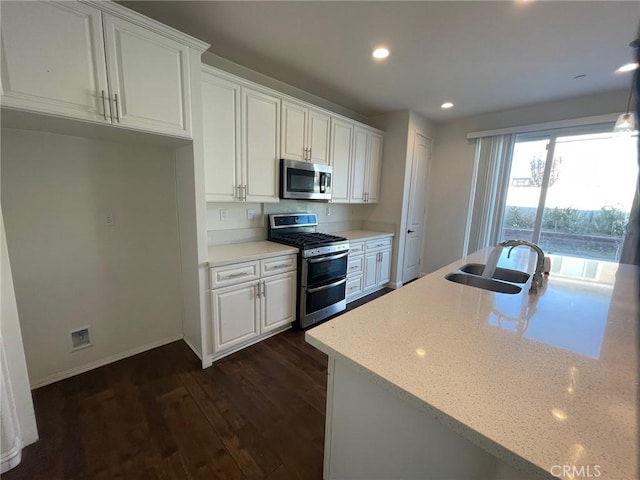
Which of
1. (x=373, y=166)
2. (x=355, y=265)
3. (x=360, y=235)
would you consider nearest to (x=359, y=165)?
(x=373, y=166)

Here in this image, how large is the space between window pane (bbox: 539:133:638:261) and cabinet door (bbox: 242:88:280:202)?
343 centimetres

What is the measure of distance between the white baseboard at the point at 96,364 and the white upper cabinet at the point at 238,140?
1.39m

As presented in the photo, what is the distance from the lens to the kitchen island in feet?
1.97

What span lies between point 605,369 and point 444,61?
96.8 inches

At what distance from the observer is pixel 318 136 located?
2.94 m

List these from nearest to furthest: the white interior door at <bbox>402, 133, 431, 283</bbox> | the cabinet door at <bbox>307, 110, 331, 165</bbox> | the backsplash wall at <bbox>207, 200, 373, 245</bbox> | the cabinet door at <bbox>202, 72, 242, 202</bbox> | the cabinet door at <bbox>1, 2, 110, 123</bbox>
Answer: the cabinet door at <bbox>1, 2, 110, 123</bbox>
the cabinet door at <bbox>202, 72, 242, 202</bbox>
the backsplash wall at <bbox>207, 200, 373, 245</bbox>
the cabinet door at <bbox>307, 110, 331, 165</bbox>
the white interior door at <bbox>402, 133, 431, 283</bbox>

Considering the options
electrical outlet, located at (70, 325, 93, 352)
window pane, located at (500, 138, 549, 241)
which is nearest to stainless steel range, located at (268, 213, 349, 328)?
electrical outlet, located at (70, 325, 93, 352)

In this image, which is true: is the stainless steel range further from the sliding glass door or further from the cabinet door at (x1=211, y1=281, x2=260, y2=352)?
the sliding glass door

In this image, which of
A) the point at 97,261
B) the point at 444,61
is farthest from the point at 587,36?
the point at 97,261

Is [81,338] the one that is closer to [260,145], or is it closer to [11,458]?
[11,458]

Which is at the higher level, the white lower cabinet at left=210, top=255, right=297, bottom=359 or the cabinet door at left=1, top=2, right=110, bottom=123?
the cabinet door at left=1, top=2, right=110, bottom=123

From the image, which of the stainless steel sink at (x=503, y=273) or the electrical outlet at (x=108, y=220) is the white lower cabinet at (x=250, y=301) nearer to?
the electrical outlet at (x=108, y=220)

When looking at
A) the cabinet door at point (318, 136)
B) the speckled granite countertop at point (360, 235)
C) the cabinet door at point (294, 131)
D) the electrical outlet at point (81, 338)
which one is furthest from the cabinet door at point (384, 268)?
the electrical outlet at point (81, 338)

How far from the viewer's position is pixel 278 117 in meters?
2.54
